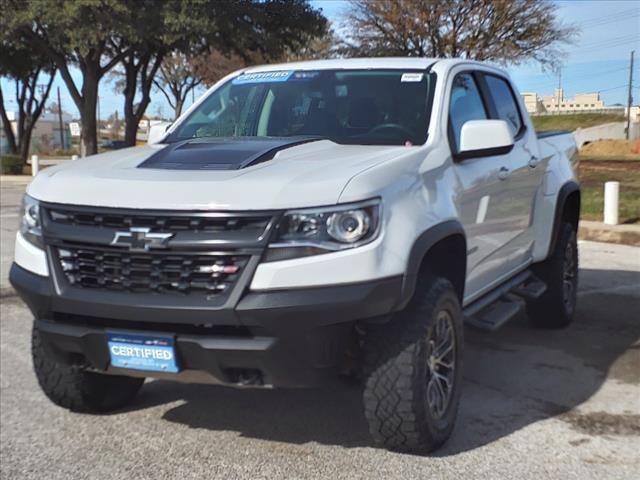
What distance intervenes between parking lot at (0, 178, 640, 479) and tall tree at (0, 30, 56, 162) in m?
30.3

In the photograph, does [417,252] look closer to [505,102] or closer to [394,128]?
[394,128]

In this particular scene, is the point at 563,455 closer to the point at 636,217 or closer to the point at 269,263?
the point at 269,263

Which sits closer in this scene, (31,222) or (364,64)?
(31,222)

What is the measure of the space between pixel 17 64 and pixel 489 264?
1298 inches

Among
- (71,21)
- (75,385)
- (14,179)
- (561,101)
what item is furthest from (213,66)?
(75,385)

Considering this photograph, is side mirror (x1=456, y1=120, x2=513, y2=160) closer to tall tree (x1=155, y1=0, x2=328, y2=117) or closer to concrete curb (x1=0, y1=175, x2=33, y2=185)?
tall tree (x1=155, y1=0, x2=328, y2=117)

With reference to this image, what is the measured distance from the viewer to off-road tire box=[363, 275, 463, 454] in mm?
3414

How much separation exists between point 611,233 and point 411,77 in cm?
737

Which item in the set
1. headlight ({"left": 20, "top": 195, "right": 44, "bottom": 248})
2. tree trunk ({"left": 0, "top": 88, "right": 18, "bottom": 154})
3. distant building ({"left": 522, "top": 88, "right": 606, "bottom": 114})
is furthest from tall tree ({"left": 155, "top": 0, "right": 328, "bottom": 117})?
headlight ({"left": 20, "top": 195, "right": 44, "bottom": 248})

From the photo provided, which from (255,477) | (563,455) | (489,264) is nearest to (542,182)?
(489,264)

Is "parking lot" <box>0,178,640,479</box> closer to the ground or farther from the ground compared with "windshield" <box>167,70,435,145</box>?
closer to the ground

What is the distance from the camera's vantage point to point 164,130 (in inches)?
195

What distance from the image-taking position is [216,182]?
325cm

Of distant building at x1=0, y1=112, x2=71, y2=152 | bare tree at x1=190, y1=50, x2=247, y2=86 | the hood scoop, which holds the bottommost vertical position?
distant building at x1=0, y1=112, x2=71, y2=152
